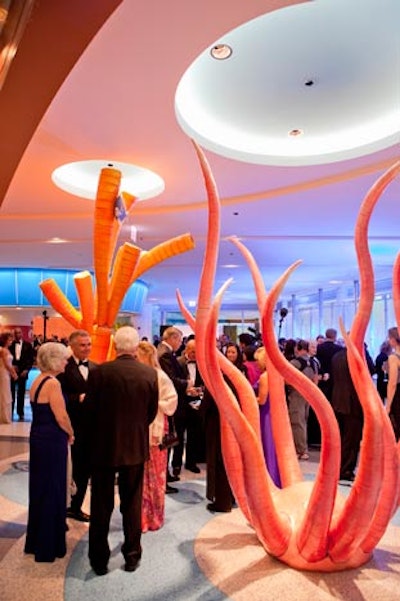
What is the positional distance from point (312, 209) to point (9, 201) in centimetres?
411

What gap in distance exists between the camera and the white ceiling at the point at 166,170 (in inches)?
108

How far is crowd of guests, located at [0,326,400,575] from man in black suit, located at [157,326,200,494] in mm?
11

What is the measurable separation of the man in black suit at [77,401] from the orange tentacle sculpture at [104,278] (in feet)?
2.82

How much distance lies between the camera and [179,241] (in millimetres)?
5102

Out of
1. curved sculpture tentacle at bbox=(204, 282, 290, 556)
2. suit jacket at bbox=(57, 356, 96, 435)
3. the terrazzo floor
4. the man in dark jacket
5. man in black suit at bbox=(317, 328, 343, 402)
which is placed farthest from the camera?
man in black suit at bbox=(317, 328, 343, 402)

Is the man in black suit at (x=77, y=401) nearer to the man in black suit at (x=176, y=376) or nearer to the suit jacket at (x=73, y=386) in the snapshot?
the suit jacket at (x=73, y=386)

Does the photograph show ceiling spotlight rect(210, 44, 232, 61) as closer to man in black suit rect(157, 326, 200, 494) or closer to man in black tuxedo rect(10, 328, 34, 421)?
man in black suit rect(157, 326, 200, 494)

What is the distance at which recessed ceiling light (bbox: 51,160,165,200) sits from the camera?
5.38 metres

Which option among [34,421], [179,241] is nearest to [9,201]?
[179,241]


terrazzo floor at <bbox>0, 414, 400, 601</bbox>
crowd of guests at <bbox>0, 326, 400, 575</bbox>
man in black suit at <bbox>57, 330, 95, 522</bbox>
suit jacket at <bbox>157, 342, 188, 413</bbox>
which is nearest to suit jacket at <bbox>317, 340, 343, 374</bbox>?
crowd of guests at <bbox>0, 326, 400, 575</bbox>

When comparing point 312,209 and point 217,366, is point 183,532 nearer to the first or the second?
point 217,366

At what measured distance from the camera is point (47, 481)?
2.96 m

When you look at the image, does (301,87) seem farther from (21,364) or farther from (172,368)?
(21,364)

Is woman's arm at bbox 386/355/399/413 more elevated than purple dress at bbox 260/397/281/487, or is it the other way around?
woman's arm at bbox 386/355/399/413
